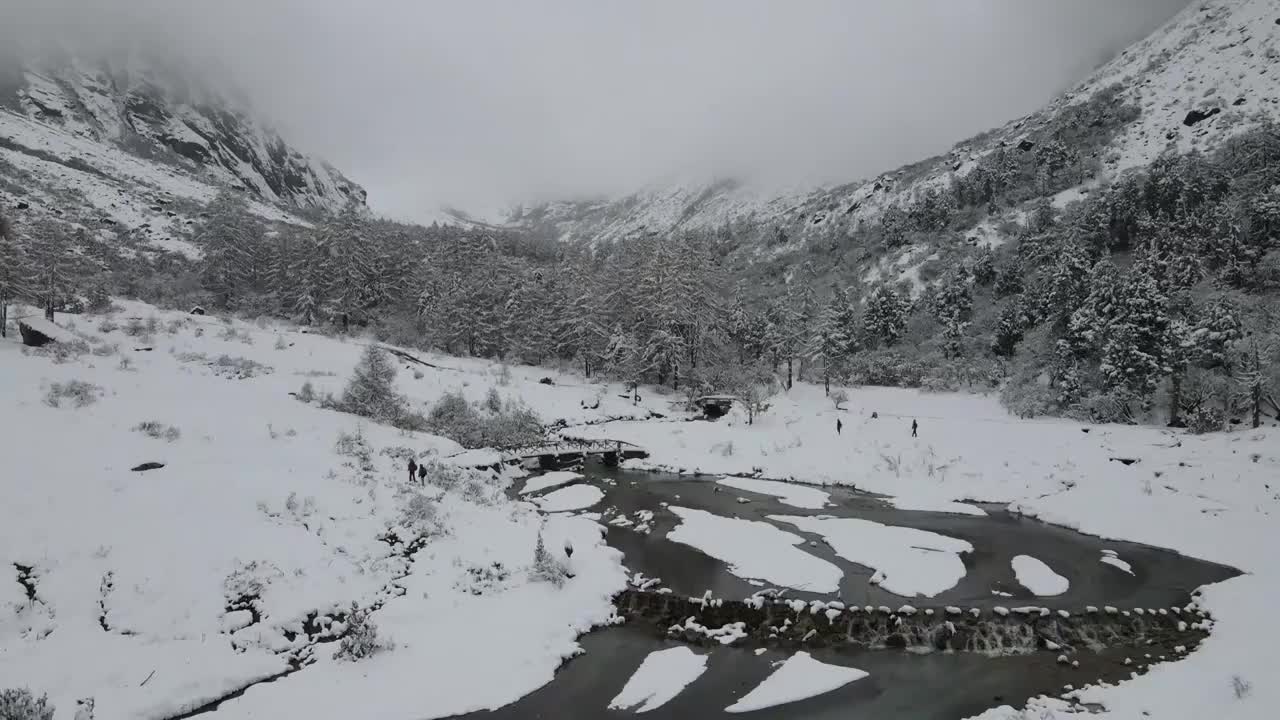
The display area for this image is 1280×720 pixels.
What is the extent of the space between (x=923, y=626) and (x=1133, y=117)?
10754 centimetres

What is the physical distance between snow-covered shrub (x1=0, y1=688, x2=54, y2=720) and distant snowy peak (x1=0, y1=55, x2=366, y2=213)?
107m

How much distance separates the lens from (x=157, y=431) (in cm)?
1905

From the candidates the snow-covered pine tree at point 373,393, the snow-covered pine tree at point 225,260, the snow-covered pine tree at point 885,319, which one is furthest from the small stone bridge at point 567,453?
the snow-covered pine tree at point 225,260

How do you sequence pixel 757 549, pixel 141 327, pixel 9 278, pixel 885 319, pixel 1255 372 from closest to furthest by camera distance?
pixel 757 549
pixel 9 278
pixel 1255 372
pixel 141 327
pixel 885 319

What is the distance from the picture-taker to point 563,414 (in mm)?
42094

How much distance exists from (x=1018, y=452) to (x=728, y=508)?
17.7 metres

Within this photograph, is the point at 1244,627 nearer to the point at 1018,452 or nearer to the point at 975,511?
the point at 975,511

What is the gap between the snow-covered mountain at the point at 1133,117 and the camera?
7506cm

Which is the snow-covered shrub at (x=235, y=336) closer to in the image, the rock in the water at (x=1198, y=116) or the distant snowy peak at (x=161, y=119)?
the distant snowy peak at (x=161, y=119)

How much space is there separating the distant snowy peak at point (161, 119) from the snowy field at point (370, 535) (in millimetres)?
93213

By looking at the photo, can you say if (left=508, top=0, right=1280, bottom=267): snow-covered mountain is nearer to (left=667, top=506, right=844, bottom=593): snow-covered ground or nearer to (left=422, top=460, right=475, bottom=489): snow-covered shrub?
(left=667, top=506, right=844, bottom=593): snow-covered ground

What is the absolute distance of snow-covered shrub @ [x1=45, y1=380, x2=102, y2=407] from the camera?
19.1 metres

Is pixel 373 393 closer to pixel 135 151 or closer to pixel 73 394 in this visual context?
pixel 73 394

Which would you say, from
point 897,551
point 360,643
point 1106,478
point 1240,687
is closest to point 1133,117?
point 1106,478
